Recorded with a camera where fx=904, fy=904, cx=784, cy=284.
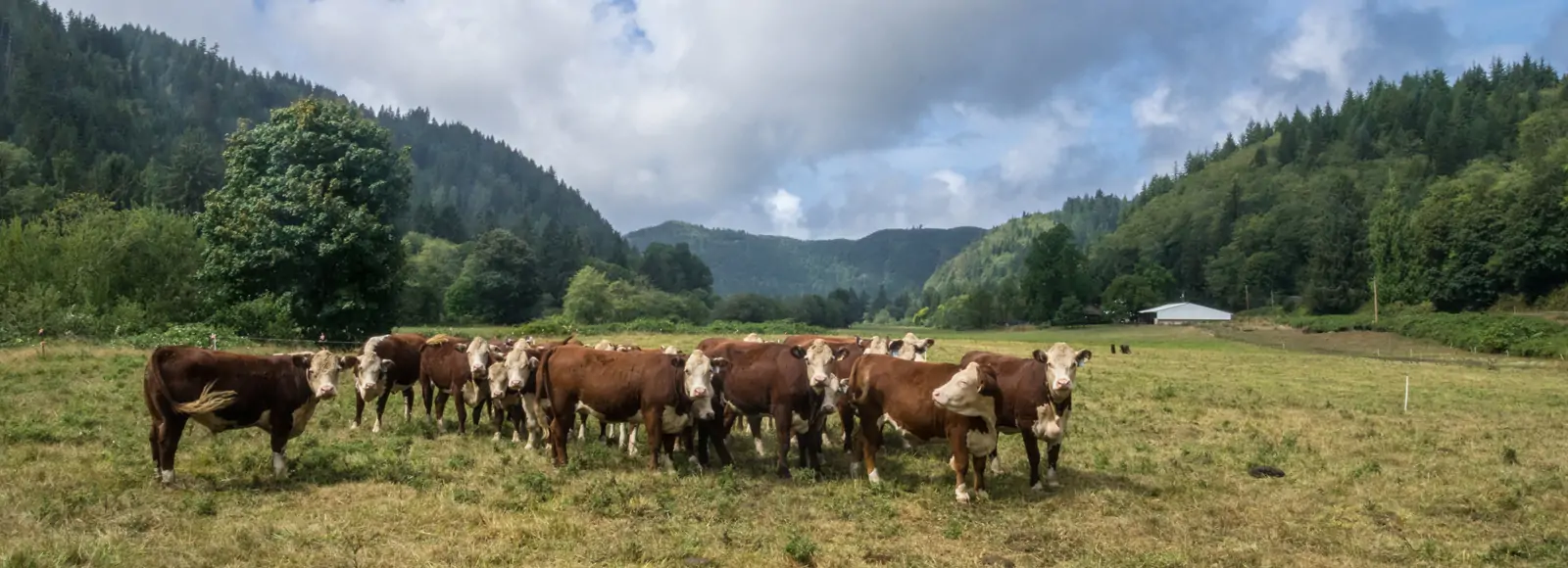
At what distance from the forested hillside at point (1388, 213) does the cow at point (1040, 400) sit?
97.7 m

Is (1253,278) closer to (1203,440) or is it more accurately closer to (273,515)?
(1203,440)

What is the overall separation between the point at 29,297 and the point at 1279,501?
1489 inches

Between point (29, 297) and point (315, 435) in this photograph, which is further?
point (29, 297)

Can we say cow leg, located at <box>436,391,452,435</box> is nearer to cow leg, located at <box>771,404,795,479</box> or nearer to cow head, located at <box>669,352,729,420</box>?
cow head, located at <box>669,352,729,420</box>

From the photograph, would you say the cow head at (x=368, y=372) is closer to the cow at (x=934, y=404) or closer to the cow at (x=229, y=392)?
the cow at (x=229, y=392)

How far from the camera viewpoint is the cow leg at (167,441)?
33.2 feet

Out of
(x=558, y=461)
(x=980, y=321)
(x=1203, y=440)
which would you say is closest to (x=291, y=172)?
(x=558, y=461)

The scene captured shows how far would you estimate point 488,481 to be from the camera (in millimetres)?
11086

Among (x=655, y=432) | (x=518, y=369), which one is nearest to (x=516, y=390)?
(x=518, y=369)

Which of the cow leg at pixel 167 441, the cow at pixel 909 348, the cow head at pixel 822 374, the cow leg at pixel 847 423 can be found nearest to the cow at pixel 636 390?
the cow head at pixel 822 374

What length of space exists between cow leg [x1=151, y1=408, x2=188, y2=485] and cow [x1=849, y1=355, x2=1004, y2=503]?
Answer: 813cm

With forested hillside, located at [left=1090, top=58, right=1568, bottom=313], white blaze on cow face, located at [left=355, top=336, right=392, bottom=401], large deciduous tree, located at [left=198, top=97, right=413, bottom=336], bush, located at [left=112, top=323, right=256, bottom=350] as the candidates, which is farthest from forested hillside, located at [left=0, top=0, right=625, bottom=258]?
forested hillside, located at [left=1090, top=58, right=1568, bottom=313]

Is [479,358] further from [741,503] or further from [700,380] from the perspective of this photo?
[741,503]

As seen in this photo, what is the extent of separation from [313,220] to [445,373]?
20.3 metres
